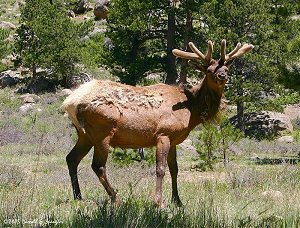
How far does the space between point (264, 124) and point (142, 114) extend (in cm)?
1991

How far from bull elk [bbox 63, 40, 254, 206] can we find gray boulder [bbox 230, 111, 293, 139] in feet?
59.3

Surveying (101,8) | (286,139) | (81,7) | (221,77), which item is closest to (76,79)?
(101,8)

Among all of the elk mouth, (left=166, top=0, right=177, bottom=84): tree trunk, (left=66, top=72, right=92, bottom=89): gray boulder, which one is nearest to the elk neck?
the elk mouth

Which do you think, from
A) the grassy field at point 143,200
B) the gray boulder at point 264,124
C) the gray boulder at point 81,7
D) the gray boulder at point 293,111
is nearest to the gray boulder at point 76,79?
the gray boulder at point 264,124

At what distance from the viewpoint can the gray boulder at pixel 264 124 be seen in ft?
86.4

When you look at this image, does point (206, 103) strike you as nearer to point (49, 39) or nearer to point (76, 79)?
point (49, 39)

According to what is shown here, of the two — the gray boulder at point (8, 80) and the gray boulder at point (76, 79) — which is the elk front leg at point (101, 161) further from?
the gray boulder at point (8, 80)

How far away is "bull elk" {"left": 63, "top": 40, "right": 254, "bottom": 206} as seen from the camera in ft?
25.4

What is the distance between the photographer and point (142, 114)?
7957 mm

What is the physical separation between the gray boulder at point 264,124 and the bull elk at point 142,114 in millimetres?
18085

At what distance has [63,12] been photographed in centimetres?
3538

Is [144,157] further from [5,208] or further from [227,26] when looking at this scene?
[227,26]

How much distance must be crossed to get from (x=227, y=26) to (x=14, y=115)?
11769 mm

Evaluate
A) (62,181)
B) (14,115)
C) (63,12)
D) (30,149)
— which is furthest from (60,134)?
(63,12)
